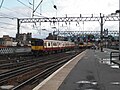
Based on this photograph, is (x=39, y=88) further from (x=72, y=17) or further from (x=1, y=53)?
(x=72, y=17)

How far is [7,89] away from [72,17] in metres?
59.7

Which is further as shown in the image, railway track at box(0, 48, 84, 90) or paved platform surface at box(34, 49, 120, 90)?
railway track at box(0, 48, 84, 90)

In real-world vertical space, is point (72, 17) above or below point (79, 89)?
above

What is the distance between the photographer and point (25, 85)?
16.0 meters

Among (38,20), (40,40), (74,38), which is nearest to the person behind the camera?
(40,40)

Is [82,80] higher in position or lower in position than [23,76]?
higher

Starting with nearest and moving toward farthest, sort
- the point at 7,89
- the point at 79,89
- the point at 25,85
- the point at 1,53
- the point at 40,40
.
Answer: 1. the point at 79,89
2. the point at 7,89
3. the point at 25,85
4. the point at 1,53
5. the point at 40,40

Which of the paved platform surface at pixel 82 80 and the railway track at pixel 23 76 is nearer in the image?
the paved platform surface at pixel 82 80

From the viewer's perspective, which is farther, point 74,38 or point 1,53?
point 74,38

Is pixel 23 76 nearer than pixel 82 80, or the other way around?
pixel 82 80

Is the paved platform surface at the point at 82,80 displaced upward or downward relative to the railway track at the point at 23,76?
upward

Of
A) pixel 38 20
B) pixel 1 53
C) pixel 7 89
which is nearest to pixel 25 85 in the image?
pixel 7 89

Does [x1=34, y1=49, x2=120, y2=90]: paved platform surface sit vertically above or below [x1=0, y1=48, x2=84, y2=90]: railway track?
above

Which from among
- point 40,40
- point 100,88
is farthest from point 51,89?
point 40,40
